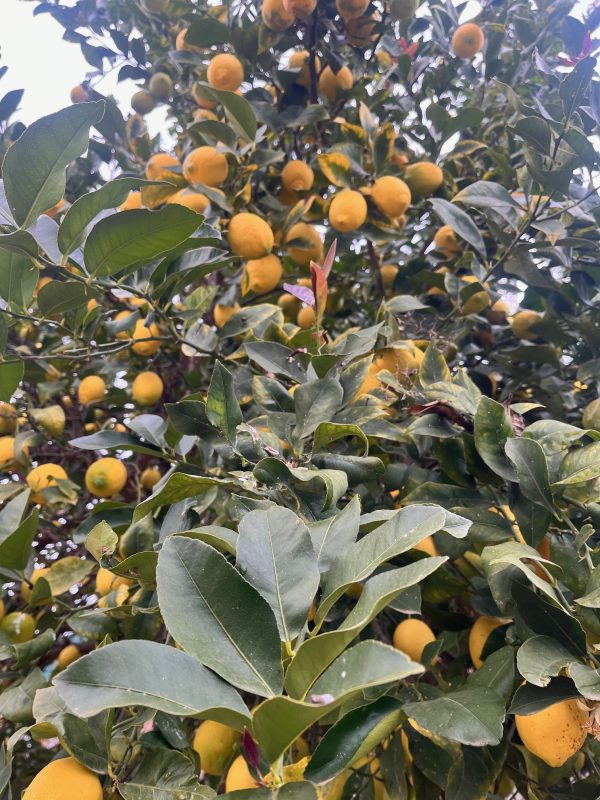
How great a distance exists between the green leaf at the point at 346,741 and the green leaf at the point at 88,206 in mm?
653

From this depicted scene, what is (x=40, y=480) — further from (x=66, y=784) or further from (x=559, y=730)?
(x=559, y=730)

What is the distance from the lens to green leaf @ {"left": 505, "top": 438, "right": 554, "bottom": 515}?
71 centimetres

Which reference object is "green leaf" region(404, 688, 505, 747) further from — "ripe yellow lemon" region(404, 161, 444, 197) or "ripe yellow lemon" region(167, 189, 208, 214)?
"ripe yellow lemon" region(404, 161, 444, 197)

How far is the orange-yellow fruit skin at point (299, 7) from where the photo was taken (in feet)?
4.72

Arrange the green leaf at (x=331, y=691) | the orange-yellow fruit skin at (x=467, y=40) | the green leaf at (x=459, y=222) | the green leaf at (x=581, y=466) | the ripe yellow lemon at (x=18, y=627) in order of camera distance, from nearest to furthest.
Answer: the green leaf at (x=331, y=691) < the green leaf at (x=581, y=466) < the ripe yellow lemon at (x=18, y=627) < the green leaf at (x=459, y=222) < the orange-yellow fruit skin at (x=467, y=40)

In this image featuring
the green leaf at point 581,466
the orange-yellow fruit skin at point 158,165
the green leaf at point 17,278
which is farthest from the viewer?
the orange-yellow fruit skin at point 158,165

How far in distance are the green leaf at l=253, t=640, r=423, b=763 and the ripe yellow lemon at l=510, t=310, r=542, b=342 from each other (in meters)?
1.25

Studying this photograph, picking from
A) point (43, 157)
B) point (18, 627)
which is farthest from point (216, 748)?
point (43, 157)

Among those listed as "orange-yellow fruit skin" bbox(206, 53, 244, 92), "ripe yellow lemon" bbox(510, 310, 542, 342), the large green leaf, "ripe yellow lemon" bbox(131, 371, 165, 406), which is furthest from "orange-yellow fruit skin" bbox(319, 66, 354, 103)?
A: the large green leaf

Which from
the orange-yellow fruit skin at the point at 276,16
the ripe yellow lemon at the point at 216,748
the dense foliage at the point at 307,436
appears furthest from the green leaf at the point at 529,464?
the orange-yellow fruit skin at the point at 276,16

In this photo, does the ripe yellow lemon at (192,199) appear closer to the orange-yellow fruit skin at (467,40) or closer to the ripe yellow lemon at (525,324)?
the ripe yellow lemon at (525,324)

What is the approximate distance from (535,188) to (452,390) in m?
0.68

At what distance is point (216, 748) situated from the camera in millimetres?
869

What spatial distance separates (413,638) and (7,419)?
4.17ft
